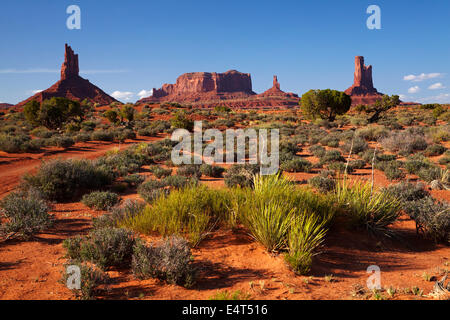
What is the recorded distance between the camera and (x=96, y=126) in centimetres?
2959

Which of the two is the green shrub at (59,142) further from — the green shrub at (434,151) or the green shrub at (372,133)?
the green shrub at (434,151)

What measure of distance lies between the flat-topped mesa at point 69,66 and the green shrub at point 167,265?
362ft

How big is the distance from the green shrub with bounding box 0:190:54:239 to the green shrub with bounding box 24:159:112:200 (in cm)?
186

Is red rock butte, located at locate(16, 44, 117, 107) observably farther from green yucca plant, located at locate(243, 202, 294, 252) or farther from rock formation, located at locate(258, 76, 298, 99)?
green yucca plant, located at locate(243, 202, 294, 252)

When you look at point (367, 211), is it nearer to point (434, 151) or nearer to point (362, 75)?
point (434, 151)

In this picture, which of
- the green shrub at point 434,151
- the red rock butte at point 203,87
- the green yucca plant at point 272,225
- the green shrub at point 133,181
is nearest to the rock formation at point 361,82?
the red rock butte at point 203,87

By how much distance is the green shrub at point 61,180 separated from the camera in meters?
7.44

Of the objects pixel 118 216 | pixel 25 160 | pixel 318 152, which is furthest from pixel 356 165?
pixel 25 160

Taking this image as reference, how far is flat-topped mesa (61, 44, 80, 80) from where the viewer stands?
94250 millimetres

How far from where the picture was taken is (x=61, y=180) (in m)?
7.64

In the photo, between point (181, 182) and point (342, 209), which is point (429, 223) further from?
point (181, 182)

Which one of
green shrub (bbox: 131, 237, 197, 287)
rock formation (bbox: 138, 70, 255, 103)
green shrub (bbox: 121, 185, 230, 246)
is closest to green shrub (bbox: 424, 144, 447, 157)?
green shrub (bbox: 121, 185, 230, 246)
